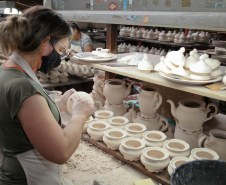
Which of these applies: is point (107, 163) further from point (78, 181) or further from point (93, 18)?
point (93, 18)

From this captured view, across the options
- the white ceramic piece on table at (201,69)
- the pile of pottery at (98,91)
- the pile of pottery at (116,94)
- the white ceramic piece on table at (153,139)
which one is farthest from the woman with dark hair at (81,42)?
the white ceramic piece on table at (201,69)

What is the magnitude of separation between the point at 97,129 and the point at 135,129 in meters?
0.31

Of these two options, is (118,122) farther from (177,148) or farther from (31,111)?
(31,111)

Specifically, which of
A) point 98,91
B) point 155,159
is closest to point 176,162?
point 155,159

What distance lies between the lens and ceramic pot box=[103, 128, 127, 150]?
1731 millimetres

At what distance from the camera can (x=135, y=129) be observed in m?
1.89

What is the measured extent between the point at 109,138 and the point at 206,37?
14.5 feet

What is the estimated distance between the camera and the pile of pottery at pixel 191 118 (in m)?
1.68

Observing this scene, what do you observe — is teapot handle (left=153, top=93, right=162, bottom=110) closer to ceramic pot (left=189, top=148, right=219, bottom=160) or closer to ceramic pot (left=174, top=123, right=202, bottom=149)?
ceramic pot (left=174, top=123, right=202, bottom=149)

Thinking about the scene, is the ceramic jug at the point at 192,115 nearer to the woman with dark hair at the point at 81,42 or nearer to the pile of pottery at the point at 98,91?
the pile of pottery at the point at 98,91

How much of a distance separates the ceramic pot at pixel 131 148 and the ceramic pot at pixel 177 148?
180mm

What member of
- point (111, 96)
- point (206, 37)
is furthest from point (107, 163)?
point (206, 37)

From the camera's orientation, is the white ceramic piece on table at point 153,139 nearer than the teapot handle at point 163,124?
Yes

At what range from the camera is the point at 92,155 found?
5.90 feet
